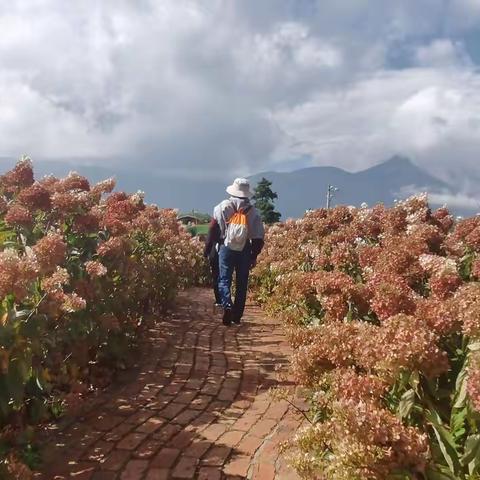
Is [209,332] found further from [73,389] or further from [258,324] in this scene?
[73,389]

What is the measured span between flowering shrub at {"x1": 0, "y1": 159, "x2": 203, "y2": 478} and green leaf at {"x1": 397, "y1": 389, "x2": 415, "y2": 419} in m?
1.96

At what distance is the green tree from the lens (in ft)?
138

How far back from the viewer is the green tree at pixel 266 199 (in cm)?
4216

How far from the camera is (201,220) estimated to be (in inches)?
1185

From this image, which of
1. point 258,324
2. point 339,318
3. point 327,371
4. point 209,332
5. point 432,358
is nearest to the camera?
point 432,358

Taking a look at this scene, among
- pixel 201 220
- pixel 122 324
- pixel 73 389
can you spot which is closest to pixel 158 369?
pixel 122 324

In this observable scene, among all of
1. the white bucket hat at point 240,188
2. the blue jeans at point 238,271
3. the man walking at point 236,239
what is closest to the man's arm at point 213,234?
the man walking at point 236,239

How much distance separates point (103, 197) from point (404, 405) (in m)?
4.82

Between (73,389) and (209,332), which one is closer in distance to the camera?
(73,389)

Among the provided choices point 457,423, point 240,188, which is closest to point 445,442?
point 457,423

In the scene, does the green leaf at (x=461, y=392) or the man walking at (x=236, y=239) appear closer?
the green leaf at (x=461, y=392)

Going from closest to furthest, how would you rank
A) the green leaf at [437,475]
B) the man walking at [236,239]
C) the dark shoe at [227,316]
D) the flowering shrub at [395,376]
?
the flowering shrub at [395,376]
the green leaf at [437,475]
the dark shoe at [227,316]
the man walking at [236,239]

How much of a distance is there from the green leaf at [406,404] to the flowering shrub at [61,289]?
1958 millimetres

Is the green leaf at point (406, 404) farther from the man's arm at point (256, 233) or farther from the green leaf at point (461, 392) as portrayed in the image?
the man's arm at point (256, 233)
